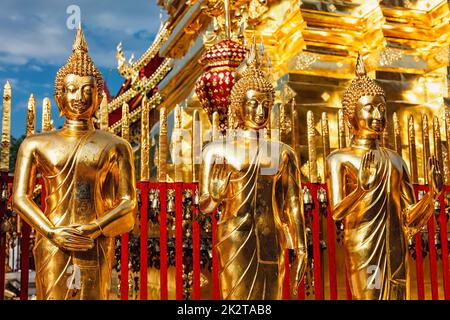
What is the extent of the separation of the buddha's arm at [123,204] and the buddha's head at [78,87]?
0.32 meters

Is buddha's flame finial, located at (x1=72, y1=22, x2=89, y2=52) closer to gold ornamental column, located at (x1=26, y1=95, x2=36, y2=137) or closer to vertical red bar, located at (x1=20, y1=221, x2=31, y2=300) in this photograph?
gold ornamental column, located at (x1=26, y1=95, x2=36, y2=137)

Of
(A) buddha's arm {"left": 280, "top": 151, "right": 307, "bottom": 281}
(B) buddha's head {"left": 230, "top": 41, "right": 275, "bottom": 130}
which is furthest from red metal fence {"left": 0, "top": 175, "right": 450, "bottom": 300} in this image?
(B) buddha's head {"left": 230, "top": 41, "right": 275, "bottom": 130}

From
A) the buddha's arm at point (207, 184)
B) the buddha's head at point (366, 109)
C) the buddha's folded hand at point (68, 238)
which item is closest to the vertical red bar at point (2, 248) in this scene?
the buddha's folded hand at point (68, 238)

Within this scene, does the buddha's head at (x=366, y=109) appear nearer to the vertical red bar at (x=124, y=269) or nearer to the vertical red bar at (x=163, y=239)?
the vertical red bar at (x=163, y=239)

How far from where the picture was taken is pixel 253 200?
4020mm

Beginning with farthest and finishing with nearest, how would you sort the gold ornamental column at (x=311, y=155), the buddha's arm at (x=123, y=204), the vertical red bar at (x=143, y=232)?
the gold ornamental column at (x=311, y=155) → the vertical red bar at (x=143, y=232) → the buddha's arm at (x=123, y=204)

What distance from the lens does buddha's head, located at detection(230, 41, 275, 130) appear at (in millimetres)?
4188

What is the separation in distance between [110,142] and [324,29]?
409cm

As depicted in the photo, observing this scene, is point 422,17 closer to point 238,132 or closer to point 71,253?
point 238,132

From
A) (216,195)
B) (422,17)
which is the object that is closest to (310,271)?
(216,195)

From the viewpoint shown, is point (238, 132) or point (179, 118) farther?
point (179, 118)

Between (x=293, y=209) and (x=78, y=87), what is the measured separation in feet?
5.12

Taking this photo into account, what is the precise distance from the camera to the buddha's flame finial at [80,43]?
4.07 meters

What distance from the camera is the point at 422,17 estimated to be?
7.62m
